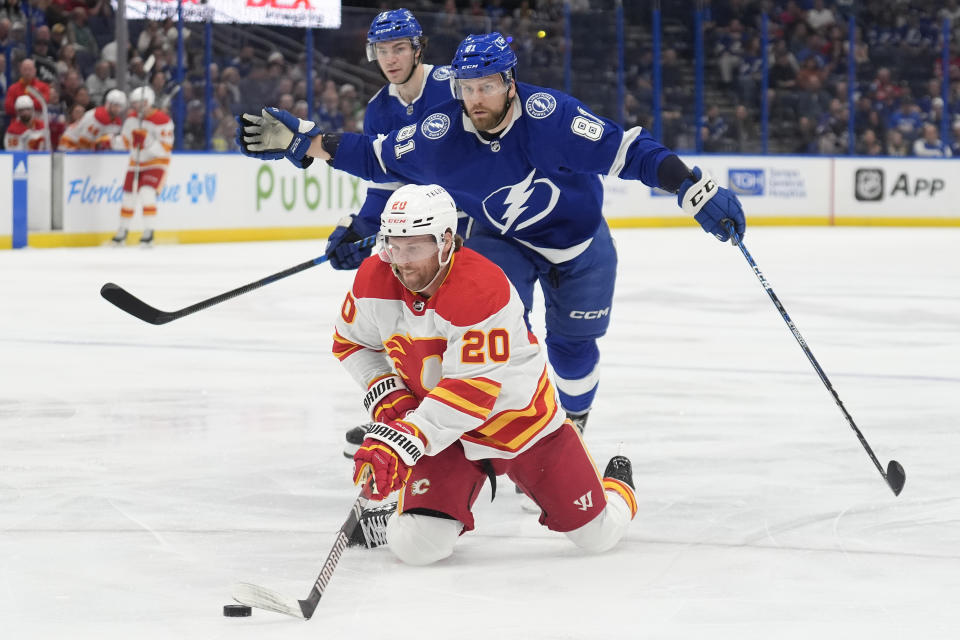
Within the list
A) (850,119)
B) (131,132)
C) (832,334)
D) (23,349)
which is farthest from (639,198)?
(23,349)

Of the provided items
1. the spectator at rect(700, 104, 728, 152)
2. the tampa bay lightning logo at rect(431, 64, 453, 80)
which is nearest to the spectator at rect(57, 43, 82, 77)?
the spectator at rect(700, 104, 728, 152)

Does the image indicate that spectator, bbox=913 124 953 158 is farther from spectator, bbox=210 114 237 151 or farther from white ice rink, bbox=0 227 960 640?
white ice rink, bbox=0 227 960 640

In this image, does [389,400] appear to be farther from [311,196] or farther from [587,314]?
[311,196]

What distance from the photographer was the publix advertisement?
A: 12188mm

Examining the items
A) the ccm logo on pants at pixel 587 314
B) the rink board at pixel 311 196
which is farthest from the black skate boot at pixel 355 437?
the rink board at pixel 311 196

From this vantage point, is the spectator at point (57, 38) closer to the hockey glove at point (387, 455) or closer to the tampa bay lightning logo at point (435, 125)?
the tampa bay lightning logo at point (435, 125)

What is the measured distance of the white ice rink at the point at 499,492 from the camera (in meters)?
2.47

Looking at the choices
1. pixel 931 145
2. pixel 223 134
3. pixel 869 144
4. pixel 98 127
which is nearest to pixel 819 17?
pixel 869 144

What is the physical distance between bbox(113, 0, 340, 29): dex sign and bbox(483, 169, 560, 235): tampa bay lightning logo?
9.90 m

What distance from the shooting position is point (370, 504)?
3.32m

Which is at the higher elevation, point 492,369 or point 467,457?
point 492,369

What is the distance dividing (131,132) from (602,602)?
410 inches

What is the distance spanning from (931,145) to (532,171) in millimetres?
14709

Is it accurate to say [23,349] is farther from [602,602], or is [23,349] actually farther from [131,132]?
[131,132]
